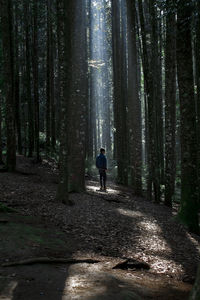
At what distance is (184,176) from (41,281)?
6226mm

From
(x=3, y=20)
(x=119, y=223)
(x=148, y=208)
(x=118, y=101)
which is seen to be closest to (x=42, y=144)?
(x=118, y=101)

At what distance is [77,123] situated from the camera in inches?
477

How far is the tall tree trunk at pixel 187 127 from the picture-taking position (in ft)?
31.2

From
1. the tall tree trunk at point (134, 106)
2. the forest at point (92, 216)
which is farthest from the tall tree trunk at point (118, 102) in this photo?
the forest at point (92, 216)

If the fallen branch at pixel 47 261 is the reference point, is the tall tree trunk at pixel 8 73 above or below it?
above

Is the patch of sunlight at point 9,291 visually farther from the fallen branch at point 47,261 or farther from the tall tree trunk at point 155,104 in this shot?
the tall tree trunk at point 155,104

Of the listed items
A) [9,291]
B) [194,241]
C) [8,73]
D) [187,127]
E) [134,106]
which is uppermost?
[8,73]

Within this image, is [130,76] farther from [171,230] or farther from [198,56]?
[171,230]

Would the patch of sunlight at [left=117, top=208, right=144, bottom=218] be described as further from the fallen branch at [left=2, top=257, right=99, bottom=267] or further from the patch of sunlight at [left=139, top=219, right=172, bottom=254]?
the fallen branch at [left=2, top=257, right=99, bottom=267]

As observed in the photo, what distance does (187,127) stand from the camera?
970 centimetres

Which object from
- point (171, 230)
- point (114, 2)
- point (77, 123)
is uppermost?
point (114, 2)

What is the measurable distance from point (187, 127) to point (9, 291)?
7075mm

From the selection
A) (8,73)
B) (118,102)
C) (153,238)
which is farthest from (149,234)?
(118,102)

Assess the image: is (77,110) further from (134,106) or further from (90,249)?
(90,249)
